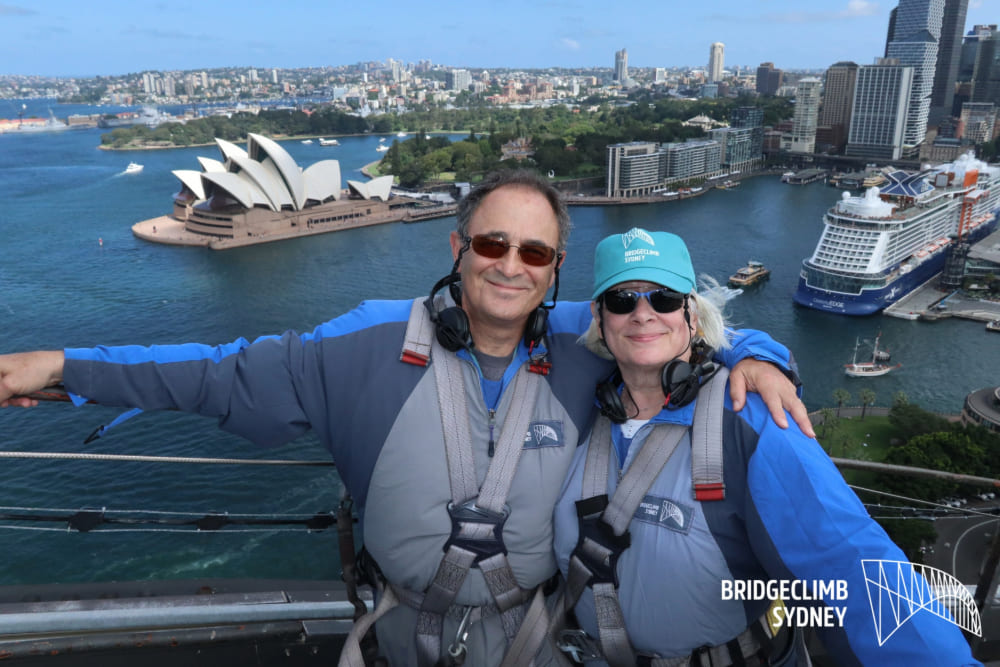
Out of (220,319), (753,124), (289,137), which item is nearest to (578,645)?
(220,319)

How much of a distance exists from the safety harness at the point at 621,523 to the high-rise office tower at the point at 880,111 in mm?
32888

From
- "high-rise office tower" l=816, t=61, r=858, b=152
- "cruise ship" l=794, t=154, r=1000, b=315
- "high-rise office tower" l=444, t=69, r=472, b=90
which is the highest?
"high-rise office tower" l=444, t=69, r=472, b=90

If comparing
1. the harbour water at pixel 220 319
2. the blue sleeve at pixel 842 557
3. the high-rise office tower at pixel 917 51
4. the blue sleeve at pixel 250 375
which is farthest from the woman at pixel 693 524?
the high-rise office tower at pixel 917 51

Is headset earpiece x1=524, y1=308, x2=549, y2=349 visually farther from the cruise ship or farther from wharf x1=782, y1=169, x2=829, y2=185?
wharf x1=782, y1=169, x2=829, y2=185

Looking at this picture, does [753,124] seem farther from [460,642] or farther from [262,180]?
[460,642]

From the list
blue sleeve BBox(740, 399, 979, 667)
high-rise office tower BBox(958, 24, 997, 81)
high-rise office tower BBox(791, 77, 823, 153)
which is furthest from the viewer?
high-rise office tower BBox(958, 24, 997, 81)

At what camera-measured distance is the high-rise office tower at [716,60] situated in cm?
7700

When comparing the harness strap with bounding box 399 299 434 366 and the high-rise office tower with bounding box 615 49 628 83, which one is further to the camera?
the high-rise office tower with bounding box 615 49 628 83

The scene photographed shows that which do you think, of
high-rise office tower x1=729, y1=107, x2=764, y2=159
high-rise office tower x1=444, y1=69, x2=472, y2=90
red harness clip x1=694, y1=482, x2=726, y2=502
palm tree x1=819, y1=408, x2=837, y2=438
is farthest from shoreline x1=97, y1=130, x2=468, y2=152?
high-rise office tower x1=444, y1=69, x2=472, y2=90

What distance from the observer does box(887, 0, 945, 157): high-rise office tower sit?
2986cm

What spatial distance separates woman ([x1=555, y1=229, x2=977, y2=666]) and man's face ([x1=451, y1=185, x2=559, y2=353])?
0.26 ft

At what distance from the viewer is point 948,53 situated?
1614 inches

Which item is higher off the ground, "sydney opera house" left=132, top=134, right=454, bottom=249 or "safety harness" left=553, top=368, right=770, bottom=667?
"safety harness" left=553, top=368, right=770, bottom=667

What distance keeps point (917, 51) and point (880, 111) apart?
8485 mm
